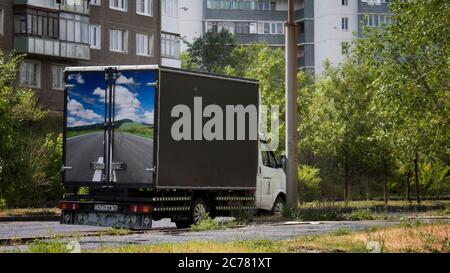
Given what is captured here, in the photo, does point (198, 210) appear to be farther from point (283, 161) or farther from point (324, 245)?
point (324, 245)

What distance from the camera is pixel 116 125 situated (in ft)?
76.2

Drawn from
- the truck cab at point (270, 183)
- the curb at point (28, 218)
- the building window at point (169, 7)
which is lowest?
the curb at point (28, 218)

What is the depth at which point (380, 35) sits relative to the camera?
1569 inches

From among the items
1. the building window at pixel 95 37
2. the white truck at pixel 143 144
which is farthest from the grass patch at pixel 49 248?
the building window at pixel 95 37

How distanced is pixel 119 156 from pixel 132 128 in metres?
0.72

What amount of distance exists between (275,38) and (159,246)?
95.1 metres

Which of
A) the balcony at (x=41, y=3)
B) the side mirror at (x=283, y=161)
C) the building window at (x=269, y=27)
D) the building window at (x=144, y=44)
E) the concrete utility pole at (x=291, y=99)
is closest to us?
the side mirror at (x=283, y=161)

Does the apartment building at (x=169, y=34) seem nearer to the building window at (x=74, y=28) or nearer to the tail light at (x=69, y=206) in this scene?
the building window at (x=74, y=28)

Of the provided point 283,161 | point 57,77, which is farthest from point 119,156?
point 57,77

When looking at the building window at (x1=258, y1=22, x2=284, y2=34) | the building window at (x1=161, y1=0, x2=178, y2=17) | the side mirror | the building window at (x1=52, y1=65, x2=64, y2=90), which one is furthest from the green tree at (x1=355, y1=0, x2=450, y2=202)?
the building window at (x1=258, y1=22, x2=284, y2=34)

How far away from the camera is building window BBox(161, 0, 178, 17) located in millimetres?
73250

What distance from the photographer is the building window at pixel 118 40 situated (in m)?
67.3

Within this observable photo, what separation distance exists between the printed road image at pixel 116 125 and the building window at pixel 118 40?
4366 centimetres
